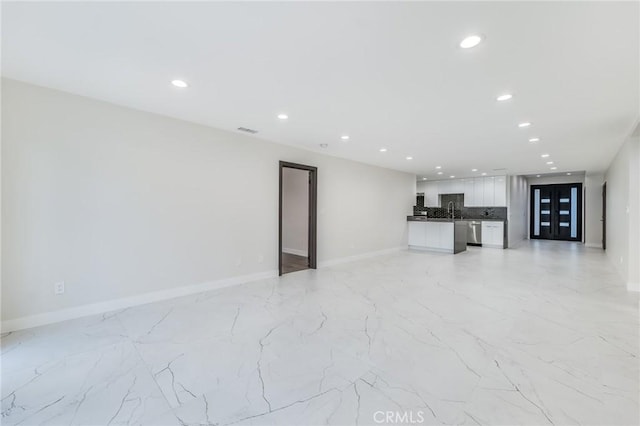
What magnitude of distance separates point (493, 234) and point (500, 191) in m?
1.37

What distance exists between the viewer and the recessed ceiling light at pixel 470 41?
1963 millimetres

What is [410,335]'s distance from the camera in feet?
8.85

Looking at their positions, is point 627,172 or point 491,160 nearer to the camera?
point 627,172

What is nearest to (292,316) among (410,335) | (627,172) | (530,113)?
(410,335)

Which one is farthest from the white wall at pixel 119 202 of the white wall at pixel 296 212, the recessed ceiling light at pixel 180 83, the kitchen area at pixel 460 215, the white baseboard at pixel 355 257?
the kitchen area at pixel 460 215

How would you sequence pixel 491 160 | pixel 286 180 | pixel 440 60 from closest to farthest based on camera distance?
pixel 440 60 → pixel 491 160 → pixel 286 180

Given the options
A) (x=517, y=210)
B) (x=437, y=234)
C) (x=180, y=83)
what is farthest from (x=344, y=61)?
(x=517, y=210)

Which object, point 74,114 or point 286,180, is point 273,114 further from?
point 286,180

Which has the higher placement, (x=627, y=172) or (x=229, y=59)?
(x=229, y=59)

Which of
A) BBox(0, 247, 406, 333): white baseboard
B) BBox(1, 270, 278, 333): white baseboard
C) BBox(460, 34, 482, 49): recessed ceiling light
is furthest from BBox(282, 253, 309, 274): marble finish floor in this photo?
BBox(460, 34, 482, 49): recessed ceiling light

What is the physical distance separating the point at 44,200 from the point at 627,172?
7.70 m

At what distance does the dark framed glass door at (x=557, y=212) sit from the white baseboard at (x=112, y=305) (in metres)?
11.9

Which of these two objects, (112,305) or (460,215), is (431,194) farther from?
(112,305)

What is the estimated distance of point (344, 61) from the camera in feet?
7.53
